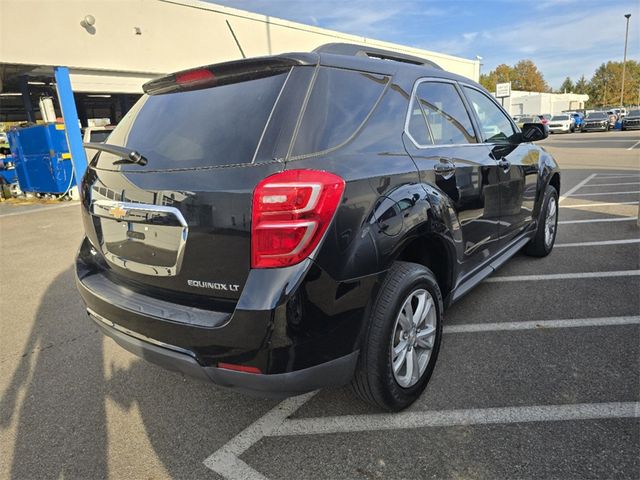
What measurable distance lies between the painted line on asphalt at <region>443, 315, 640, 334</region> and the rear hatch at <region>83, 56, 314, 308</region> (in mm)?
2080

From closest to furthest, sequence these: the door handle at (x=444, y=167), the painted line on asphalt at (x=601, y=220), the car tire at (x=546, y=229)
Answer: the door handle at (x=444, y=167)
the car tire at (x=546, y=229)
the painted line on asphalt at (x=601, y=220)

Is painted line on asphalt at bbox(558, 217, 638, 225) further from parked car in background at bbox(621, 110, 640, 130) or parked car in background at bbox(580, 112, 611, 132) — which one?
parked car in background at bbox(580, 112, 611, 132)

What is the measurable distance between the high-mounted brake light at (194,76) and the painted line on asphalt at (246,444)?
1.81m

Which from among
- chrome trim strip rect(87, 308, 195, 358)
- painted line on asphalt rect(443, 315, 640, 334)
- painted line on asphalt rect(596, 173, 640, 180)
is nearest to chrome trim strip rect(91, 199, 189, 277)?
chrome trim strip rect(87, 308, 195, 358)

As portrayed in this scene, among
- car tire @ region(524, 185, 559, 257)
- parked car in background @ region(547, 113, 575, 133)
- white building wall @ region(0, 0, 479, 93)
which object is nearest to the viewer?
car tire @ region(524, 185, 559, 257)

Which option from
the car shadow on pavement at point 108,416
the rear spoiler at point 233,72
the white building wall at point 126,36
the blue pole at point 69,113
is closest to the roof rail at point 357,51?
the rear spoiler at point 233,72

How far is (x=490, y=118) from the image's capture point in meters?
3.89

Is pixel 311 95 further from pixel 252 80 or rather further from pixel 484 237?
pixel 484 237

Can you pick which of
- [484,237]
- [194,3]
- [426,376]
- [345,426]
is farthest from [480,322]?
[194,3]

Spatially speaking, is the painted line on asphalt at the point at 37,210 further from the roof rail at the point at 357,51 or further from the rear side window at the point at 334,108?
the rear side window at the point at 334,108

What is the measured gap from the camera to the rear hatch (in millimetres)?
1926

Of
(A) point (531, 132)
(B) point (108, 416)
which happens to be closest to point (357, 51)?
(A) point (531, 132)

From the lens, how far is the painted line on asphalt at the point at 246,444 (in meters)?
2.12

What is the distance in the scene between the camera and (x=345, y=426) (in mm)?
2406
